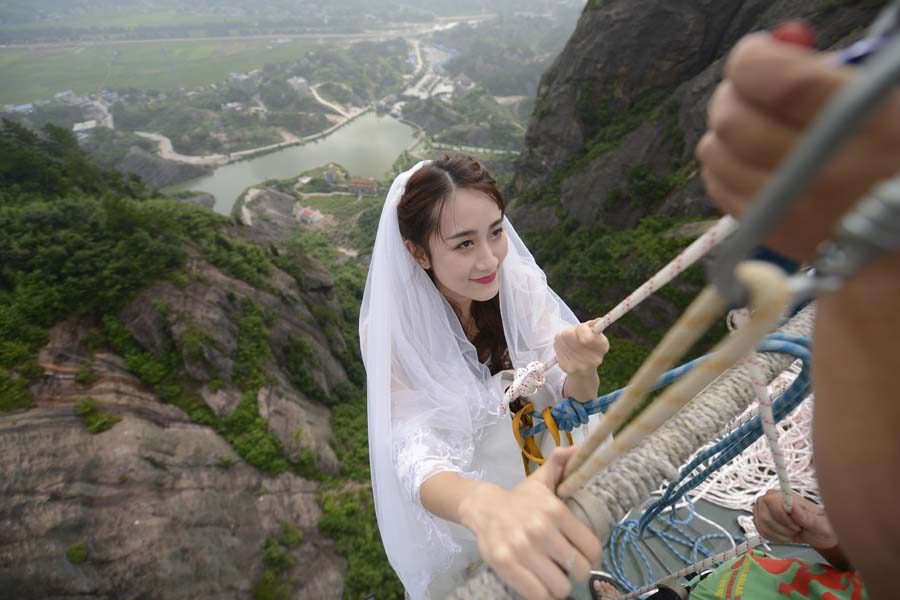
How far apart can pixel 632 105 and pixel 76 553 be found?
1449 centimetres

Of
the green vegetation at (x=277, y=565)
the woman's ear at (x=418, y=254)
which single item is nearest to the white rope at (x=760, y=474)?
the woman's ear at (x=418, y=254)

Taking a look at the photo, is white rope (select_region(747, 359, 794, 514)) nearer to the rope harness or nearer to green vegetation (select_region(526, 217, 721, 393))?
the rope harness

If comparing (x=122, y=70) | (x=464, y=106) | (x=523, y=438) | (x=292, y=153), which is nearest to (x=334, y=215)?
(x=292, y=153)

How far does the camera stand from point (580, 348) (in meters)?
1.27

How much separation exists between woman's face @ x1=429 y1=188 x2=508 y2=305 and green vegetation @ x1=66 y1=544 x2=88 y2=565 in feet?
19.8

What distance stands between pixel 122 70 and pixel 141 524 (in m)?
73.3

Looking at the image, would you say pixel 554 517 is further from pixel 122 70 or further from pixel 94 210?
pixel 122 70

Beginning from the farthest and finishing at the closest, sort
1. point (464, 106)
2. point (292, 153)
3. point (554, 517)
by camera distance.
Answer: point (464, 106), point (292, 153), point (554, 517)

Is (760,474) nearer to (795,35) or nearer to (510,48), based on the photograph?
(795,35)

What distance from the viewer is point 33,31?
Answer: 59562mm

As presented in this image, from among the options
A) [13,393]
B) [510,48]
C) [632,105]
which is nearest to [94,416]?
[13,393]

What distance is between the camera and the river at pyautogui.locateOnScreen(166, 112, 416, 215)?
35.4 m

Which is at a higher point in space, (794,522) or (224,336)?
(794,522)

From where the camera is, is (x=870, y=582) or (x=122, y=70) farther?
(x=122, y=70)
